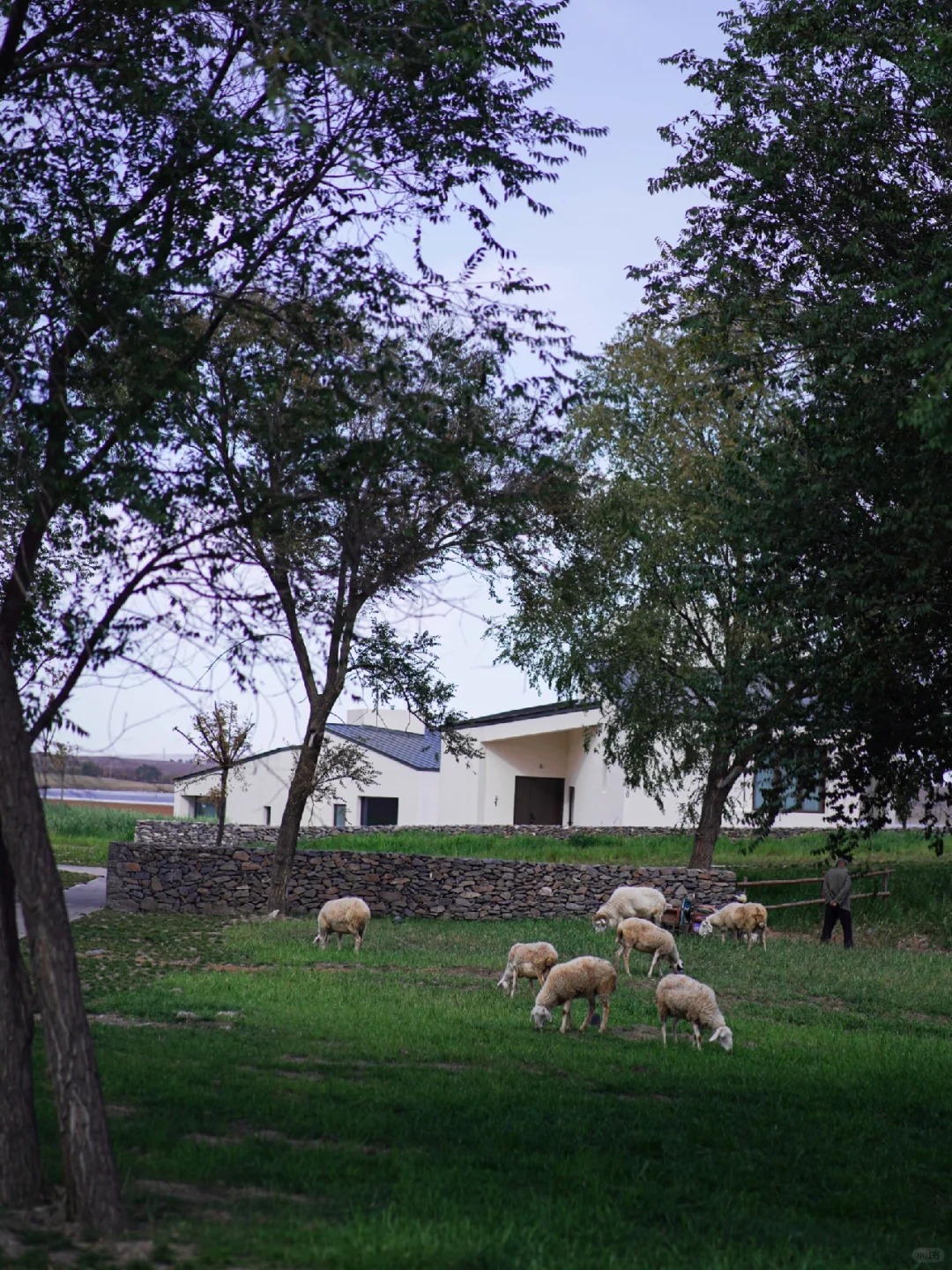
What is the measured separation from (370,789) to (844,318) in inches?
1600

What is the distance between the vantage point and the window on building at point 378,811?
50.8 metres

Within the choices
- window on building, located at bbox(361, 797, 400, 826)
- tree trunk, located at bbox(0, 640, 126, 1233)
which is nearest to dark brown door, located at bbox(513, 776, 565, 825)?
window on building, located at bbox(361, 797, 400, 826)

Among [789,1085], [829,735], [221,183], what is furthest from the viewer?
[829,735]

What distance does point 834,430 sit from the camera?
12.4 meters

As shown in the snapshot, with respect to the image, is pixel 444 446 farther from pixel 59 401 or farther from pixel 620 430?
pixel 620 430

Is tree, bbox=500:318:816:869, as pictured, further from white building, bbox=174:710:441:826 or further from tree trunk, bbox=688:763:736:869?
white building, bbox=174:710:441:826

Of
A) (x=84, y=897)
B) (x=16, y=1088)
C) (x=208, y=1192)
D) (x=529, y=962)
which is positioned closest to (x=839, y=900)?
(x=529, y=962)

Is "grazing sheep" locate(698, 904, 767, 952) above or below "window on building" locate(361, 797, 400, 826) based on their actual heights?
below

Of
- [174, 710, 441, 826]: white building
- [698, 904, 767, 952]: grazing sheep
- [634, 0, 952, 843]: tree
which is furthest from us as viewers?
[174, 710, 441, 826]: white building

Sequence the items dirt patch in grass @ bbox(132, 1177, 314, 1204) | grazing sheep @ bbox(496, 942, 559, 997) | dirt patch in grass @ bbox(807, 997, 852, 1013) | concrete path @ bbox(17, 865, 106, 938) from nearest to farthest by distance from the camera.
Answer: dirt patch in grass @ bbox(132, 1177, 314, 1204) < grazing sheep @ bbox(496, 942, 559, 997) < dirt patch in grass @ bbox(807, 997, 852, 1013) < concrete path @ bbox(17, 865, 106, 938)

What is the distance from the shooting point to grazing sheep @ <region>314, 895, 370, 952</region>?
62.0ft

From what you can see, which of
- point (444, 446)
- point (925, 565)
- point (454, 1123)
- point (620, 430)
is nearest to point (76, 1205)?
point (454, 1123)

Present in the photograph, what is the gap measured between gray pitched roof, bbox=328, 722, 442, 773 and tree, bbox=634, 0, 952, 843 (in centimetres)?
3531

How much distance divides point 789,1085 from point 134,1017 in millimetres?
5875
